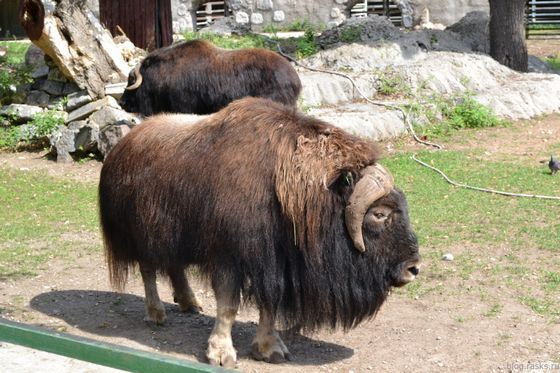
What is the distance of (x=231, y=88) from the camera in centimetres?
1018

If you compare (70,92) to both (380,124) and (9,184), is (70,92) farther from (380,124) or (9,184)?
(380,124)

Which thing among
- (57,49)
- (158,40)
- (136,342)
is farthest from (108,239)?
(158,40)

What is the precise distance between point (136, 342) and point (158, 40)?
906 centimetres

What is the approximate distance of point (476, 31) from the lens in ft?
50.7

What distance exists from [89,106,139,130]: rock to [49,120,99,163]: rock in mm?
89

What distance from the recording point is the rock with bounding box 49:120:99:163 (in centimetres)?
1051

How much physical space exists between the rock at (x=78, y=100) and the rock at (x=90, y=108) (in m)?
0.16

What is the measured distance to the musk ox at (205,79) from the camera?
1016 centimetres

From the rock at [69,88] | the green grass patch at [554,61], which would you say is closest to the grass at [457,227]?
the rock at [69,88]

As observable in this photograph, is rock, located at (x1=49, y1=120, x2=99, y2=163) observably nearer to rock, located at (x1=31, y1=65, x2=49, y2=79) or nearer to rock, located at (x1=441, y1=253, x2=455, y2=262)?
rock, located at (x1=31, y1=65, x2=49, y2=79)

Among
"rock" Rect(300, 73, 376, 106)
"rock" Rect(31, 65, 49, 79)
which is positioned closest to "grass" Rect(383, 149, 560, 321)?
"rock" Rect(300, 73, 376, 106)

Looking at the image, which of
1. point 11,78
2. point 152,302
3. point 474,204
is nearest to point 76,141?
point 11,78

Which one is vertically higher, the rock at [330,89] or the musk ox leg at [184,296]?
the rock at [330,89]

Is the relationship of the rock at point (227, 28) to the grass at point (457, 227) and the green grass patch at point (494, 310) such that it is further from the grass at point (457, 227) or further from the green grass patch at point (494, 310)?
the green grass patch at point (494, 310)
